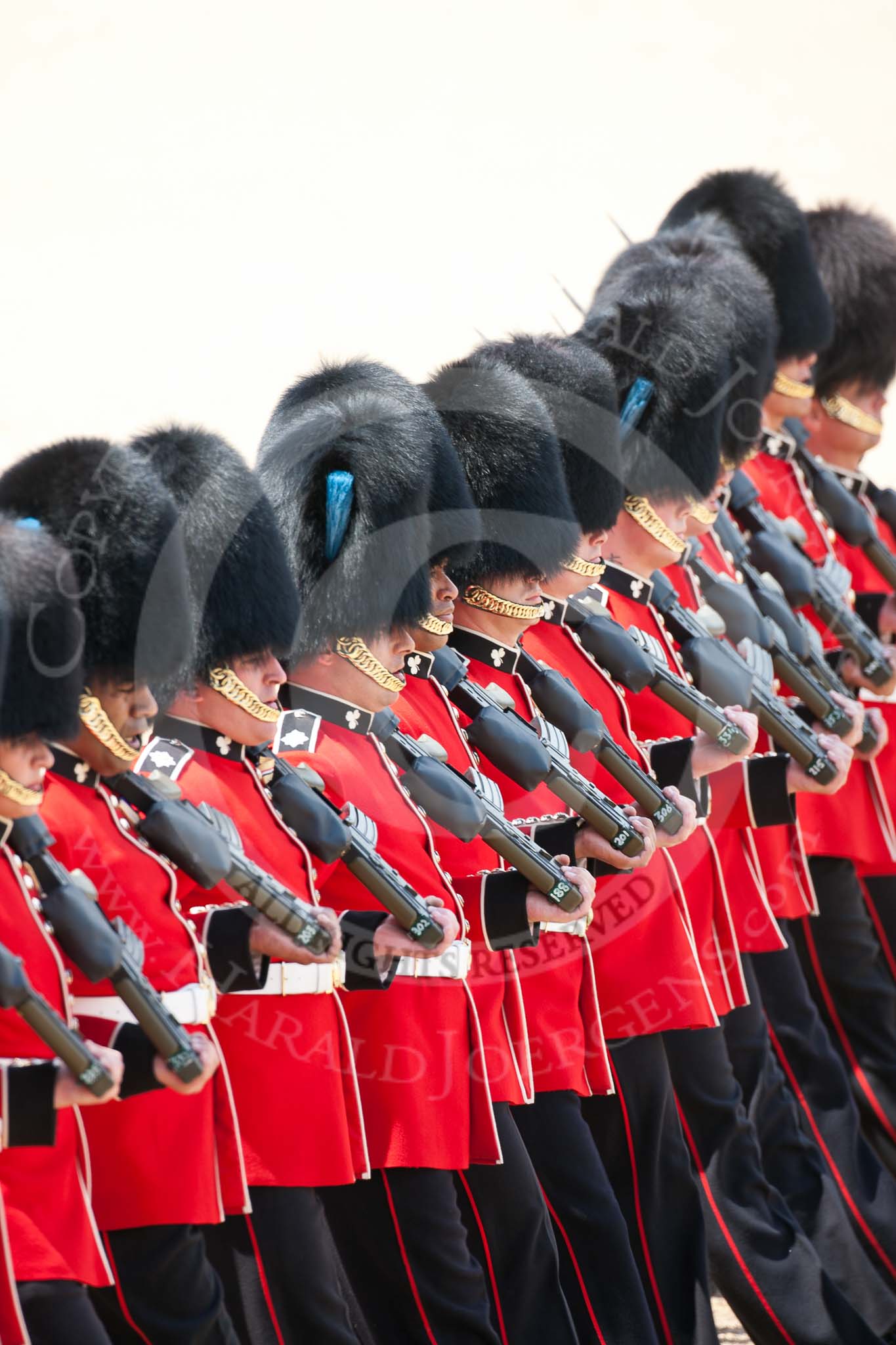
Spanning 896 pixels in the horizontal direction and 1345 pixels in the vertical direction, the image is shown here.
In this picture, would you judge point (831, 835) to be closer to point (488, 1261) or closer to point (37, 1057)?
point (488, 1261)

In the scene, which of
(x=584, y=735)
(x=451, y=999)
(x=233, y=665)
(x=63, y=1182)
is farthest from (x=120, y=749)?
(x=584, y=735)

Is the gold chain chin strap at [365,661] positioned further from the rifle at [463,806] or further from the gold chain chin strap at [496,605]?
the gold chain chin strap at [496,605]

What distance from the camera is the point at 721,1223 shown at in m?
4.33

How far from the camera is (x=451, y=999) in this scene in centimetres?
362

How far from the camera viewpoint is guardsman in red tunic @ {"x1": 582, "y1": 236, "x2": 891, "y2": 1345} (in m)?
4.30

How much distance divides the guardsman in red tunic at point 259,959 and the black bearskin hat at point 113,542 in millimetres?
94

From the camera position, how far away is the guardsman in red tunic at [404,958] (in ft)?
11.5

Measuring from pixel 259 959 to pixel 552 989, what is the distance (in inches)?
34.1

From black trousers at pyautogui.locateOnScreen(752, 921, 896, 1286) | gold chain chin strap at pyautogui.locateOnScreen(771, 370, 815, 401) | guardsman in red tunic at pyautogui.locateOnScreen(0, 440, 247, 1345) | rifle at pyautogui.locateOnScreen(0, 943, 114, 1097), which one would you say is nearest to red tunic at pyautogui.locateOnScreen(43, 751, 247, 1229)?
A: guardsman in red tunic at pyautogui.locateOnScreen(0, 440, 247, 1345)

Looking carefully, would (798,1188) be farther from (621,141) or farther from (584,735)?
(621,141)

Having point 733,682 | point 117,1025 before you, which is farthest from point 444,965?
point 733,682

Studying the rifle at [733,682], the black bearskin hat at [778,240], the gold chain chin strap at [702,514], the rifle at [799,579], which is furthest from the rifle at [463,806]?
the black bearskin hat at [778,240]

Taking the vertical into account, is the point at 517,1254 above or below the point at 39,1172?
below

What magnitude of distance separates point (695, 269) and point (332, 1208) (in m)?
2.47
